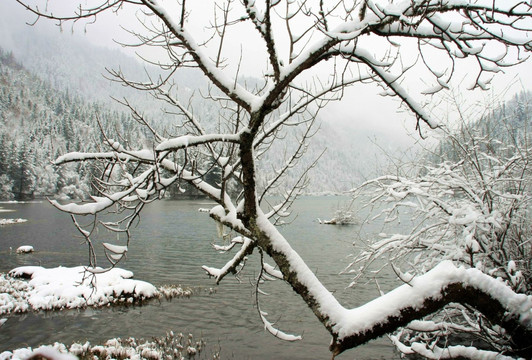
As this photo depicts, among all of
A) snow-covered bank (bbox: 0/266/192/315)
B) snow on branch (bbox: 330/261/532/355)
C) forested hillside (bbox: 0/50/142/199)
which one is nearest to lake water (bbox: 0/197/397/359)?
snow-covered bank (bbox: 0/266/192/315)

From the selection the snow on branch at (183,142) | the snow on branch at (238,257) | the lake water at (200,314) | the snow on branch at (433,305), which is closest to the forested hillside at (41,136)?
the lake water at (200,314)

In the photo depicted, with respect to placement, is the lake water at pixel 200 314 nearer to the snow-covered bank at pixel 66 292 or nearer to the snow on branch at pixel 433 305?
the snow-covered bank at pixel 66 292

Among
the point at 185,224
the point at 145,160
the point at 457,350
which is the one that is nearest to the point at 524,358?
the point at 457,350

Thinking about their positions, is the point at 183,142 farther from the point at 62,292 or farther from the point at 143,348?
the point at 62,292

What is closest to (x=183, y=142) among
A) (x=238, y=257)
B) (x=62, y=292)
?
(x=238, y=257)

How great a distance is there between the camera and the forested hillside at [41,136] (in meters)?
81.6

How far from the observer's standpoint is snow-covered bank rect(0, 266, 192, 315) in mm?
14878

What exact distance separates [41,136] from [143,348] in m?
136

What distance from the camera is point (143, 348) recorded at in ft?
35.0

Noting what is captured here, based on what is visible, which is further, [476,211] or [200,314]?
[200,314]

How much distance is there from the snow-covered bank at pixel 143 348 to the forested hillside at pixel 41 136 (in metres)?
26.5

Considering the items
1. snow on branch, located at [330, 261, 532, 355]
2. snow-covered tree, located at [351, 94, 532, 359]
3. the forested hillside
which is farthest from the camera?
the forested hillside

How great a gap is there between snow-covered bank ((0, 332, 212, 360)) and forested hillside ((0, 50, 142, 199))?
1045 inches

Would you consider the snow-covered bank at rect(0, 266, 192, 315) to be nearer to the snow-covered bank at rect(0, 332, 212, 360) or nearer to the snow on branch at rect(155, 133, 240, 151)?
the snow-covered bank at rect(0, 332, 212, 360)
